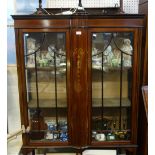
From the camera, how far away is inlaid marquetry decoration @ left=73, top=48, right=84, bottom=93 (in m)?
1.72

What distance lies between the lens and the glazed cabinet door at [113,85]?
69.4 inches

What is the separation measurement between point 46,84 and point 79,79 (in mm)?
322

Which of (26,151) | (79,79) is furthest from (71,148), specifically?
(79,79)

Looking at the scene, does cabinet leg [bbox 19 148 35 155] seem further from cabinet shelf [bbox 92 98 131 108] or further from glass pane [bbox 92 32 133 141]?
cabinet shelf [bbox 92 98 131 108]

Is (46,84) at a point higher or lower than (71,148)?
higher

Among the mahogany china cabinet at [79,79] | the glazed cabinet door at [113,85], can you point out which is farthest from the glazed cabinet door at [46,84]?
the glazed cabinet door at [113,85]

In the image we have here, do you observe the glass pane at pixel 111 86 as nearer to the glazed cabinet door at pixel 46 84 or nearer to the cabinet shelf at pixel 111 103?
the cabinet shelf at pixel 111 103

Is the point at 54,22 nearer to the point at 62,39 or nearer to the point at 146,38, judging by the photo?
the point at 62,39

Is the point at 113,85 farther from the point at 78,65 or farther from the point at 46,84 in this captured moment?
the point at 46,84

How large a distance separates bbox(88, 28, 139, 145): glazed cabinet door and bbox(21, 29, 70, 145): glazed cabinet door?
0.24 meters

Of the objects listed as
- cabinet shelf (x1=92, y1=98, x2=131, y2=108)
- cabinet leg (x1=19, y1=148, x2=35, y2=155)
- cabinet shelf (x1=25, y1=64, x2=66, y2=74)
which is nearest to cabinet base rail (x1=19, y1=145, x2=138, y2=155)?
cabinet leg (x1=19, y1=148, x2=35, y2=155)

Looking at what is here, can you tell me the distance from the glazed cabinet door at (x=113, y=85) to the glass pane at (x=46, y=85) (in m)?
0.25

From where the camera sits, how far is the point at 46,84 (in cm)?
190

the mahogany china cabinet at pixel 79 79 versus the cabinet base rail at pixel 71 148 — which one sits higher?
the mahogany china cabinet at pixel 79 79
